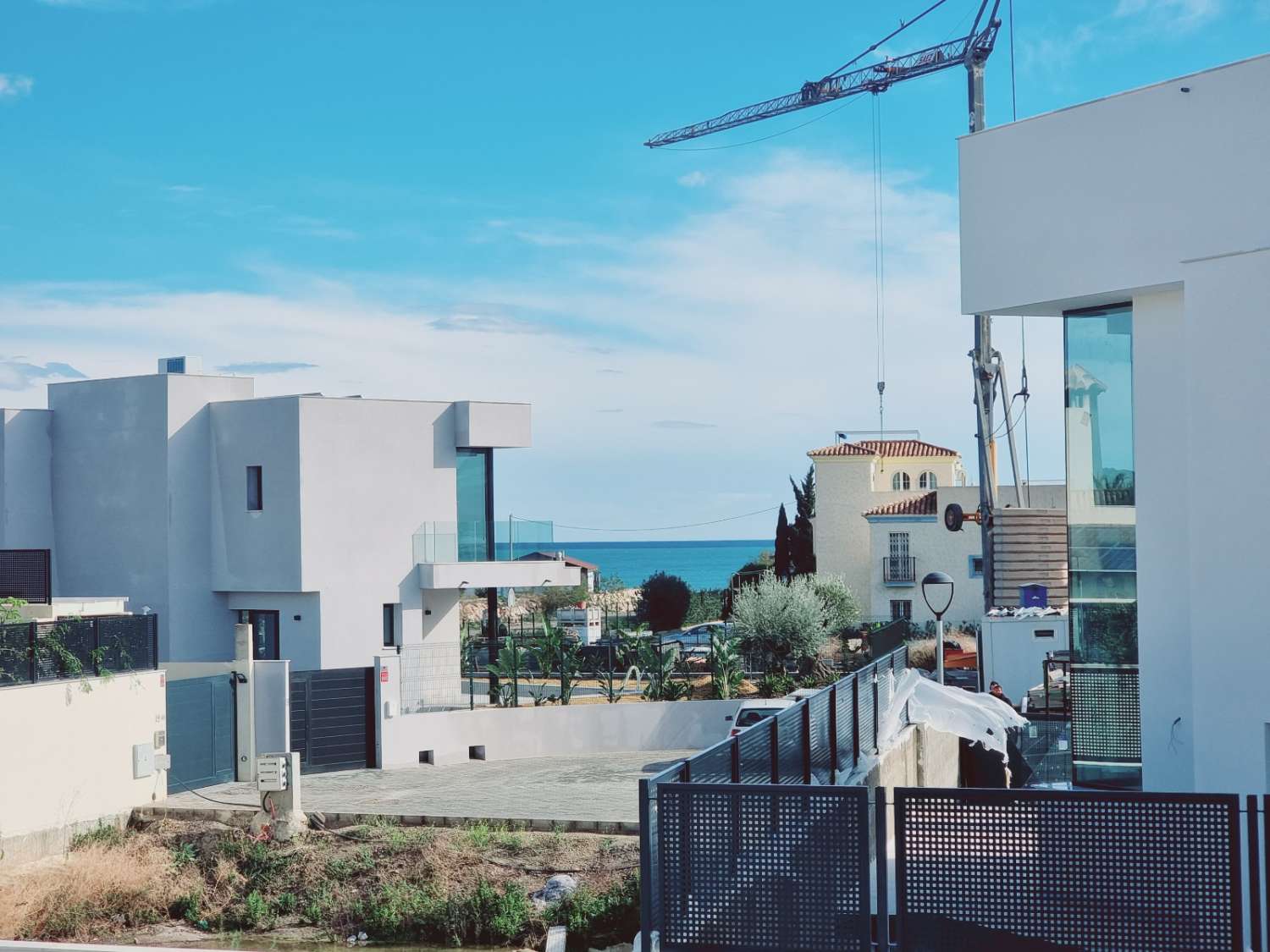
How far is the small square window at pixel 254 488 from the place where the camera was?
108 ft

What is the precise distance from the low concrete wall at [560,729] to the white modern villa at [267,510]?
4987 mm

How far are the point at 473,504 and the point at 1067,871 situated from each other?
27.7m

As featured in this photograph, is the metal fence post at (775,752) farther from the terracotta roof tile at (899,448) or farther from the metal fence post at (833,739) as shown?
the terracotta roof tile at (899,448)

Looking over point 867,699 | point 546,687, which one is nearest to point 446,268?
point 546,687

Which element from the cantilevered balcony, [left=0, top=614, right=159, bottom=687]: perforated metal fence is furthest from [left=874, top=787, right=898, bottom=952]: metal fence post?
the cantilevered balcony

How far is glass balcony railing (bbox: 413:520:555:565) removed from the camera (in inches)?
1307

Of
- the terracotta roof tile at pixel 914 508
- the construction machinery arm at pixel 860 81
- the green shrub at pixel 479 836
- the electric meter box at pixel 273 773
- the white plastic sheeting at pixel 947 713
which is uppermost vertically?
the construction machinery arm at pixel 860 81

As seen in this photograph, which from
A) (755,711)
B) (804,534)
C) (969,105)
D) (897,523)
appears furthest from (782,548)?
(755,711)

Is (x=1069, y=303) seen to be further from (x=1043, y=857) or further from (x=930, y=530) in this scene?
(x=930, y=530)

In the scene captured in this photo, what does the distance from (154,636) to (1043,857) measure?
17490 millimetres

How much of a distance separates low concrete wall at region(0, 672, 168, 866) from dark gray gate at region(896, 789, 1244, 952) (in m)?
14.7

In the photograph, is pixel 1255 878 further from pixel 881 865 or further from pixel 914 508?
pixel 914 508

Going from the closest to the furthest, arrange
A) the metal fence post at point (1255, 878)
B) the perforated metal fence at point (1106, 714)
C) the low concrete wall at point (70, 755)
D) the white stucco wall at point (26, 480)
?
the metal fence post at point (1255, 878)
the perforated metal fence at point (1106, 714)
the low concrete wall at point (70, 755)
the white stucco wall at point (26, 480)

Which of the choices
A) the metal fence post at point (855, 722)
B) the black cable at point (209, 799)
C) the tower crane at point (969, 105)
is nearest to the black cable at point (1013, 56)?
the tower crane at point (969, 105)
